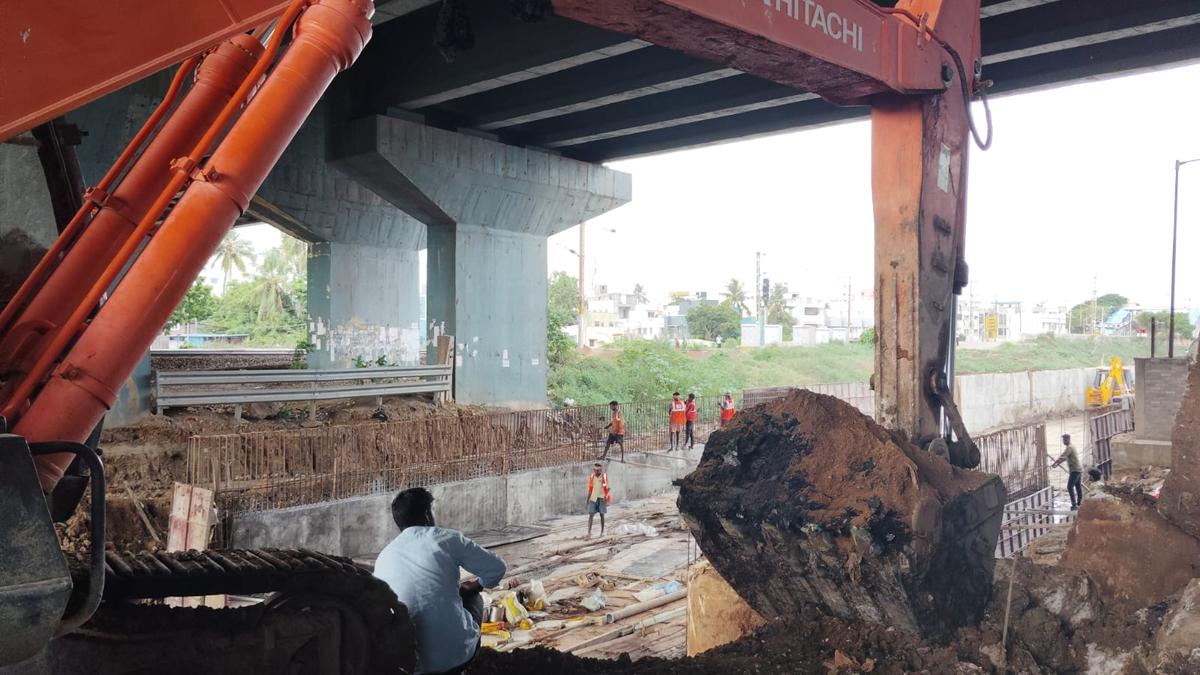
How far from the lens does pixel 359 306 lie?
21375 millimetres

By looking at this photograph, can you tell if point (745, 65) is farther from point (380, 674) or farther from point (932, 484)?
point (380, 674)

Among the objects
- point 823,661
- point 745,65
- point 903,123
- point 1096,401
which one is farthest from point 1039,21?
point 1096,401

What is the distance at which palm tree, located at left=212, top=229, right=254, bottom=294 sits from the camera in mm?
57594

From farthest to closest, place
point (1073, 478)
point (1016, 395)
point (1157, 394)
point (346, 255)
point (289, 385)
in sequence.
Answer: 1. point (1016, 395)
2. point (346, 255)
3. point (289, 385)
4. point (1157, 394)
5. point (1073, 478)

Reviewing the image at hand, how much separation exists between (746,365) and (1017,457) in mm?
29265

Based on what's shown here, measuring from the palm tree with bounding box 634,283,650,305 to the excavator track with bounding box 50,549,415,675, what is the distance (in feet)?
278

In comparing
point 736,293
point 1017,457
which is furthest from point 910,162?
point 736,293

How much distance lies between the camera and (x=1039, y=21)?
1288 centimetres

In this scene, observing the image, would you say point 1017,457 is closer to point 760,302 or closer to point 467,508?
point 467,508

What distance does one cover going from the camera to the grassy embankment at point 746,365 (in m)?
36.8

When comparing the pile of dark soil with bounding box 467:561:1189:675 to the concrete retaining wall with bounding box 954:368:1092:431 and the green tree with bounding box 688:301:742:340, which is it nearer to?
the concrete retaining wall with bounding box 954:368:1092:431

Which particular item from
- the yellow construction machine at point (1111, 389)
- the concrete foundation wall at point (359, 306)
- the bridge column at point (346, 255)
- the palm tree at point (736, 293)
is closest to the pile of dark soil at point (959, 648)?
the bridge column at point (346, 255)

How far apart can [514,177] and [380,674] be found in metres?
17.3

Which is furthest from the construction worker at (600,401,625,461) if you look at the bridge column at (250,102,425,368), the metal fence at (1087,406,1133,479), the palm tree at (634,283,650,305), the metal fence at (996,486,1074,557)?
the palm tree at (634,283,650,305)
